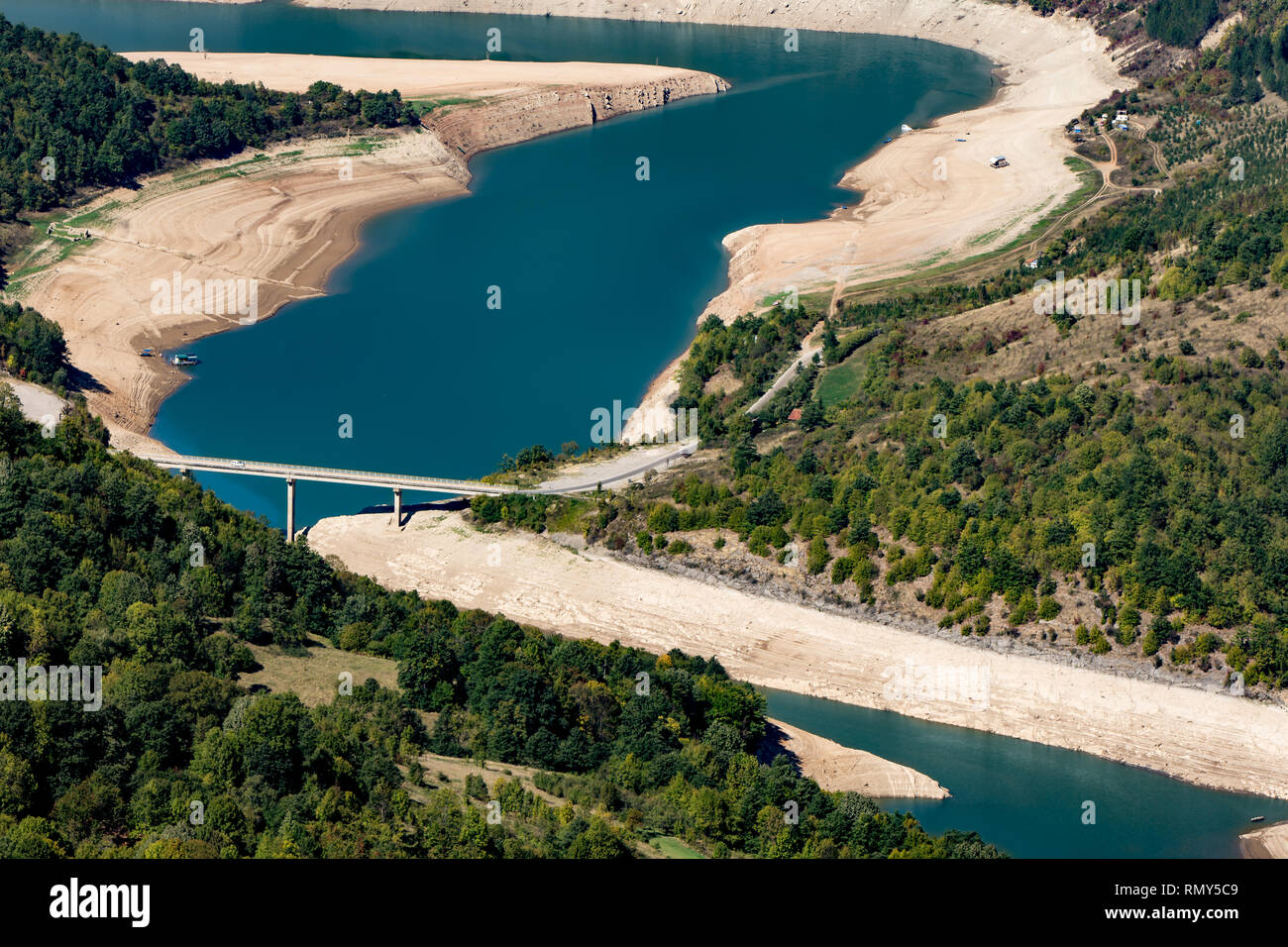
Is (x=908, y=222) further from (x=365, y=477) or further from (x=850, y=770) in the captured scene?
(x=850, y=770)

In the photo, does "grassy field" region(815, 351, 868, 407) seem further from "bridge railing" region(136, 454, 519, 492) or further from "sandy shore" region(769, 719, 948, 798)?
"sandy shore" region(769, 719, 948, 798)

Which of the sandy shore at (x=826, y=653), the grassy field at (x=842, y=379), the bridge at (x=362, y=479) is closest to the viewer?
the sandy shore at (x=826, y=653)

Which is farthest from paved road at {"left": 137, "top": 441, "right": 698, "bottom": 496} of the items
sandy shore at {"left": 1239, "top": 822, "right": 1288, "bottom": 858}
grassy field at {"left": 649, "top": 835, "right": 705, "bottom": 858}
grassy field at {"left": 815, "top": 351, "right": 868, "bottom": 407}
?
sandy shore at {"left": 1239, "top": 822, "right": 1288, "bottom": 858}

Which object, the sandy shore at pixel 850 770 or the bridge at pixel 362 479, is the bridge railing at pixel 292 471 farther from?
the sandy shore at pixel 850 770

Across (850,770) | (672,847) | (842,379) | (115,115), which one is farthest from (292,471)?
(115,115)

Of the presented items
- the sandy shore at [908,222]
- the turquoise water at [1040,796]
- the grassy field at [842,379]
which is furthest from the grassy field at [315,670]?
the sandy shore at [908,222]

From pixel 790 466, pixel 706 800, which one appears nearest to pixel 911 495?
pixel 790 466
